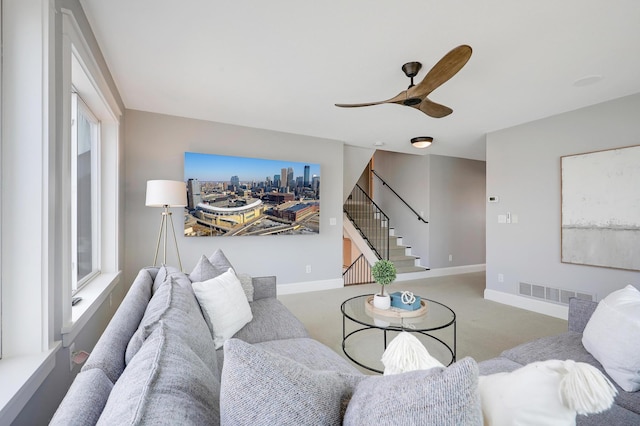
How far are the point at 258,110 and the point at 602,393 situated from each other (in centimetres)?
364

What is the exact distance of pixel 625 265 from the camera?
3.04 meters

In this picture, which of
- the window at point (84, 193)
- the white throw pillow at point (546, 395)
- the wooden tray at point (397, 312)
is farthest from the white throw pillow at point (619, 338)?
the window at point (84, 193)

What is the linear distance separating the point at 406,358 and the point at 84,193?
10.0 feet

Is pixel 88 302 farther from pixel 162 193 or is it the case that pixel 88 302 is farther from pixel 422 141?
pixel 422 141

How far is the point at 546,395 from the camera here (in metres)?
0.55

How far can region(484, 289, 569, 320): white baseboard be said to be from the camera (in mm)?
3582

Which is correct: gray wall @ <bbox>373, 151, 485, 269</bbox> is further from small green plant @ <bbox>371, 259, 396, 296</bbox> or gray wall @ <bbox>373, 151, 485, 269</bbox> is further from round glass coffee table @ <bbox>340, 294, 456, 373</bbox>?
small green plant @ <bbox>371, 259, 396, 296</bbox>

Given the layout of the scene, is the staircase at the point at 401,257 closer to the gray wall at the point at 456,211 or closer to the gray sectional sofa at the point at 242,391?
the gray wall at the point at 456,211

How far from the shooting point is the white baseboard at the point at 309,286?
175 inches

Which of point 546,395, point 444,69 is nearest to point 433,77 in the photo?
point 444,69

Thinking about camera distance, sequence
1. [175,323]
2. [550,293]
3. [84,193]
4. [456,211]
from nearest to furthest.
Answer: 1. [175,323]
2. [84,193]
3. [550,293]
4. [456,211]

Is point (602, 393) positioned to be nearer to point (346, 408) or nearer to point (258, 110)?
point (346, 408)

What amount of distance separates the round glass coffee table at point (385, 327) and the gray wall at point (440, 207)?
3.11 metres

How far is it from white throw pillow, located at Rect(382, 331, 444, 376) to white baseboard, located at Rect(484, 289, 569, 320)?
3.84 m
